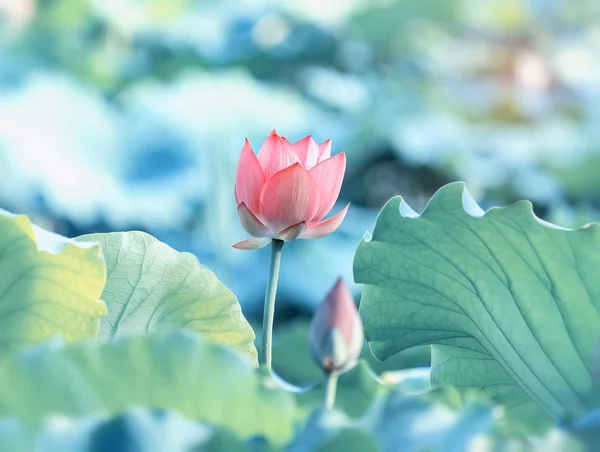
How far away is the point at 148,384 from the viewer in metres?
0.30

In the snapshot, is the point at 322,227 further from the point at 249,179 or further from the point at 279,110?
the point at 279,110

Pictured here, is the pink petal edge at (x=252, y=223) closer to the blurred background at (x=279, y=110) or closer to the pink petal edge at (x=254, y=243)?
the pink petal edge at (x=254, y=243)

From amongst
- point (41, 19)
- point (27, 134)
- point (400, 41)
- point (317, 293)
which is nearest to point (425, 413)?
point (317, 293)

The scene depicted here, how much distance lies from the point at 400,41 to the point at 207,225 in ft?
5.87

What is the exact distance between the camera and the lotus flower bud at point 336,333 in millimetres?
343

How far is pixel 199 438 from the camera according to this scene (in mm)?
281

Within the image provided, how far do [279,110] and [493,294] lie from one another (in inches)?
93.9

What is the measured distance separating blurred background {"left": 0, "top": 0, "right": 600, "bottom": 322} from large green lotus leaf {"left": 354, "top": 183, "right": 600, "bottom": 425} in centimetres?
111

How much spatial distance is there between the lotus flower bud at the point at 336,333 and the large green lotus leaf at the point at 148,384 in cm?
4

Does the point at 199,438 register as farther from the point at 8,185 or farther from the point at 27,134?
the point at 27,134

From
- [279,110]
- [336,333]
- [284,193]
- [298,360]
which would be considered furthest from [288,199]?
[279,110]

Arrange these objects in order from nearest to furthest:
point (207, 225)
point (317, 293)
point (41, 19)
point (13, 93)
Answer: point (317, 293), point (207, 225), point (13, 93), point (41, 19)

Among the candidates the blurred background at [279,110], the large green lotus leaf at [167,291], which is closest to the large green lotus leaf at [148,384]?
the large green lotus leaf at [167,291]

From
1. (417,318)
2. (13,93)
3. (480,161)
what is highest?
(417,318)
